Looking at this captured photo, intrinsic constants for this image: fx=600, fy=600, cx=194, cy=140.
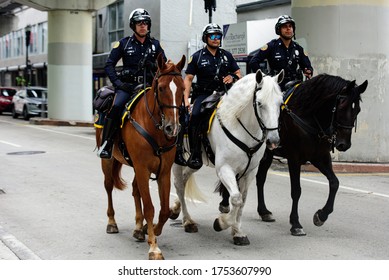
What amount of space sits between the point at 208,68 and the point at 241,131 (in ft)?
4.15

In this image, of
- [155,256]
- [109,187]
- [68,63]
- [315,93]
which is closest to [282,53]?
[315,93]

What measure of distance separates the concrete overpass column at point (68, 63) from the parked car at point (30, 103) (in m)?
3.72

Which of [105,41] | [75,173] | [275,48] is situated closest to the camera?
[275,48]

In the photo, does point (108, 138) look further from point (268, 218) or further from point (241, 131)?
point (268, 218)

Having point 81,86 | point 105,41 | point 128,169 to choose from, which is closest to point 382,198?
point 128,169

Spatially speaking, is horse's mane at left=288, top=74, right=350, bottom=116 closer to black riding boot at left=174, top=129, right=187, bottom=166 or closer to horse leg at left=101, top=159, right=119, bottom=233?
black riding boot at left=174, top=129, right=187, bottom=166

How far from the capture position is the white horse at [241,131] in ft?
22.6

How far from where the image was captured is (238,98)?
731 centimetres

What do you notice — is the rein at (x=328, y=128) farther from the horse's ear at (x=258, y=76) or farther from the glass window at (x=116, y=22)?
the glass window at (x=116, y=22)

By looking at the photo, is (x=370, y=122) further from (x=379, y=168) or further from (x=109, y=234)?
(x=109, y=234)

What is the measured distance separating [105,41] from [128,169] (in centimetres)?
2981

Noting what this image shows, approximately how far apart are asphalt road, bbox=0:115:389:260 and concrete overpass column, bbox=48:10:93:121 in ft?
53.4

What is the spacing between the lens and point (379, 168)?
14.5 m

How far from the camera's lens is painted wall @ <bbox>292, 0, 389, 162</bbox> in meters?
14.9
